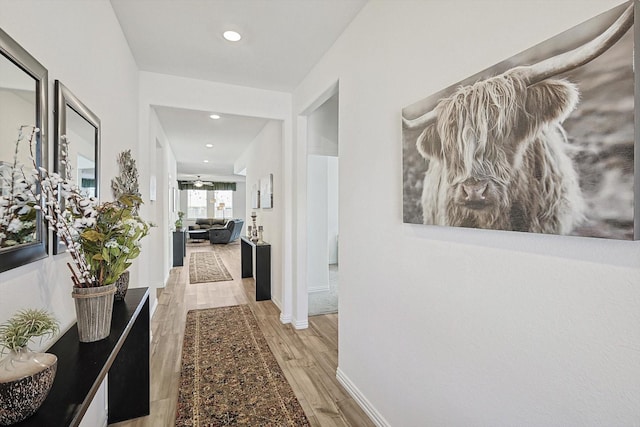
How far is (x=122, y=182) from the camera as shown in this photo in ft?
7.91

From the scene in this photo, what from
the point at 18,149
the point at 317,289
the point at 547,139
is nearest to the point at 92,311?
the point at 18,149

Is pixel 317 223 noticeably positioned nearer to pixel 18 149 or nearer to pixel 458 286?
pixel 458 286

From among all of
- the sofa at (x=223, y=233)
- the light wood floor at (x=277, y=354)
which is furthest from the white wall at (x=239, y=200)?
the light wood floor at (x=277, y=354)

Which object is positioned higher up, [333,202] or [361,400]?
[333,202]

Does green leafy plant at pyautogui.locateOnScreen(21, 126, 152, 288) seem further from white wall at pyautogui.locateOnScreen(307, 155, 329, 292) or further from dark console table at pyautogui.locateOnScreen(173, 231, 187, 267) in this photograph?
dark console table at pyautogui.locateOnScreen(173, 231, 187, 267)

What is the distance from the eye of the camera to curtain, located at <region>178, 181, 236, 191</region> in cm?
1305

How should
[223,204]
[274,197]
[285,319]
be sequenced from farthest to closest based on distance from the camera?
[223,204]
[274,197]
[285,319]

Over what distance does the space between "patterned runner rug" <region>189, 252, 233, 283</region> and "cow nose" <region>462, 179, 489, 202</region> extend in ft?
17.0

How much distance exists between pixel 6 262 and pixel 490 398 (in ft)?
5.54

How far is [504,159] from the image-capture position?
3.66 ft

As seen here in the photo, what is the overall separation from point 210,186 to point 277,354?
38.0 ft

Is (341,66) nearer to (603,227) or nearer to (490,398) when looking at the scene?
(603,227)

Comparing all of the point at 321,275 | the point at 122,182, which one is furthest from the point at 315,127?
the point at 122,182

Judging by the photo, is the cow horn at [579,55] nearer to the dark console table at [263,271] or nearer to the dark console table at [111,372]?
the dark console table at [111,372]
